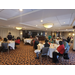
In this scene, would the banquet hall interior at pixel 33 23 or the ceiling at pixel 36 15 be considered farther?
the banquet hall interior at pixel 33 23

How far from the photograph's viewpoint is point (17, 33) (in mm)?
13078

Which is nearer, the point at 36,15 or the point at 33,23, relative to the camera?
the point at 36,15

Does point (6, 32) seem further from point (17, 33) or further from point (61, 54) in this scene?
point (61, 54)

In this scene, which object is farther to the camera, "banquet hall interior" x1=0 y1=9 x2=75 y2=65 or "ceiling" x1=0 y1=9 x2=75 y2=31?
"banquet hall interior" x1=0 y1=9 x2=75 y2=65

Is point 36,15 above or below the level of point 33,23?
below
